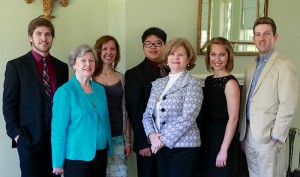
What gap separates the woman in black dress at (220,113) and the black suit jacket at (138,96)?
0.40 m

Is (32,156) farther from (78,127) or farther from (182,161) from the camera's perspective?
(182,161)

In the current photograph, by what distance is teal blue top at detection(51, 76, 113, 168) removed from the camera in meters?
1.74

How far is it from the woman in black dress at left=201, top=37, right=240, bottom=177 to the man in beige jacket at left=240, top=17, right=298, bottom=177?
0.65 feet

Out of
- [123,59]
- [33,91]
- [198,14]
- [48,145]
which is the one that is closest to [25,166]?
[48,145]

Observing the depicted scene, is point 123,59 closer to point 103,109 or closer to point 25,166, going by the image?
point 103,109

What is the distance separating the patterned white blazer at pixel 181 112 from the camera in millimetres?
1773

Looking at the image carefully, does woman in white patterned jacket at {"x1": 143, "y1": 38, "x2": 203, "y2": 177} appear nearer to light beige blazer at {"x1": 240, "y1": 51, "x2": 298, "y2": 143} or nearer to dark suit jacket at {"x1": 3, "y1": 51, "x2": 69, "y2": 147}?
light beige blazer at {"x1": 240, "y1": 51, "x2": 298, "y2": 143}

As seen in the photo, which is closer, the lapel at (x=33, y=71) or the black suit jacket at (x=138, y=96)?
the lapel at (x=33, y=71)

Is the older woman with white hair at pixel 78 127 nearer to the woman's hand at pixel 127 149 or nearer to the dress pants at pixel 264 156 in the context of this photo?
the woman's hand at pixel 127 149

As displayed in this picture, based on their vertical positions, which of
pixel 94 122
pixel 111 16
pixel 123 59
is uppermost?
pixel 111 16

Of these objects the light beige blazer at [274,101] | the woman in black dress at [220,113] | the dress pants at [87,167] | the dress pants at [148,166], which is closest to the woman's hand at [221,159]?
the woman in black dress at [220,113]

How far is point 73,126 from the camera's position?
1761 mm

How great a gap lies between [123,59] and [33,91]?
35.3 inches

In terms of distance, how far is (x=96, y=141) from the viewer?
181 cm
